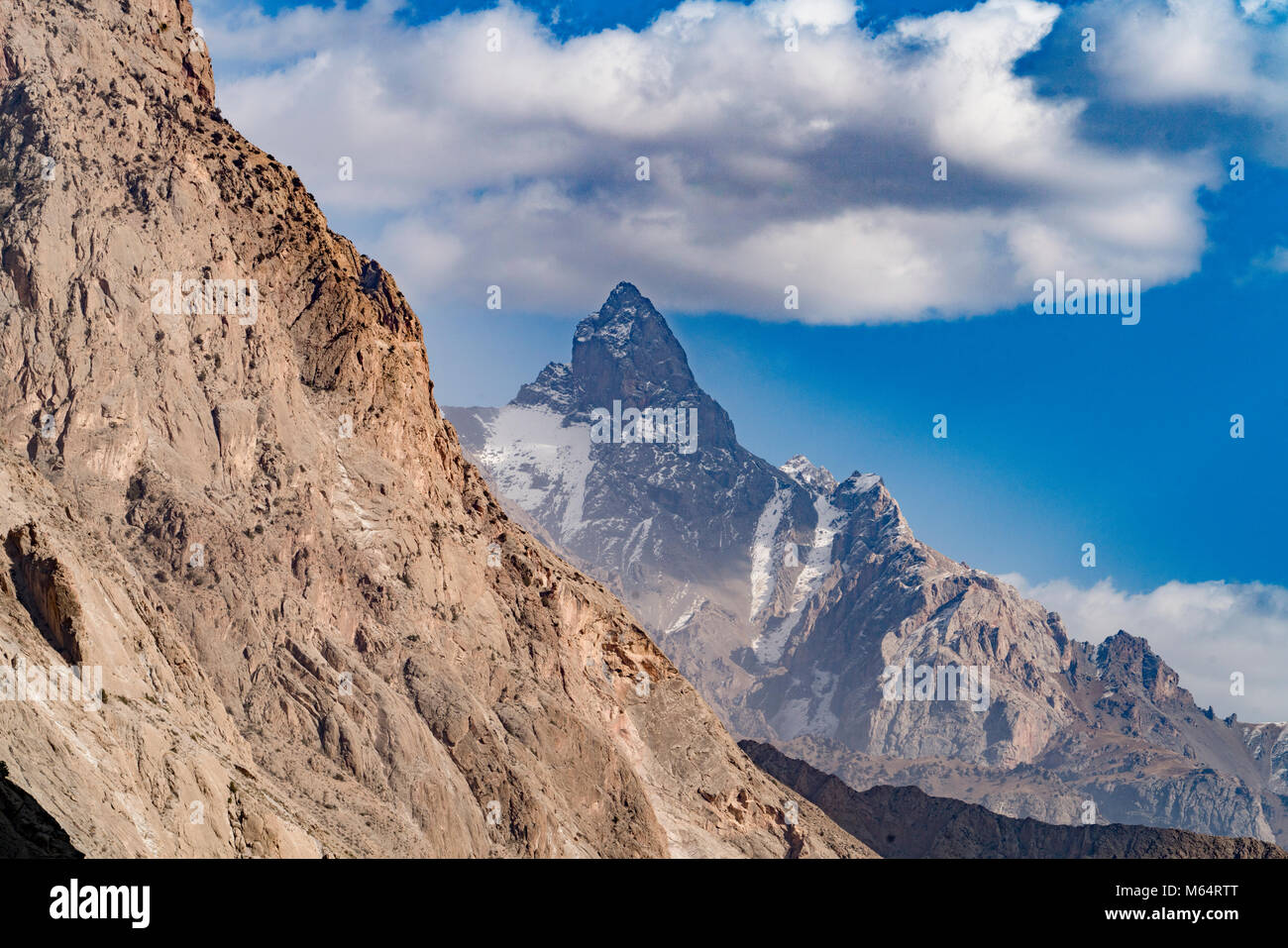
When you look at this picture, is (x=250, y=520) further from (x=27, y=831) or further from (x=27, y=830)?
(x=27, y=831)

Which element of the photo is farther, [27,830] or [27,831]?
[27,830]

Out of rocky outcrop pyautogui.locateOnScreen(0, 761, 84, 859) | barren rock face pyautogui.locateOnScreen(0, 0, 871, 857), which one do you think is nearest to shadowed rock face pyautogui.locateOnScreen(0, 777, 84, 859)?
rocky outcrop pyautogui.locateOnScreen(0, 761, 84, 859)

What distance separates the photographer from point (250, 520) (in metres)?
121

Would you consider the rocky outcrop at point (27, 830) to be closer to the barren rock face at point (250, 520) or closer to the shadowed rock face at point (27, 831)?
the shadowed rock face at point (27, 831)

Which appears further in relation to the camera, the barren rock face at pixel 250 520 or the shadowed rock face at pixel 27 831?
the barren rock face at pixel 250 520

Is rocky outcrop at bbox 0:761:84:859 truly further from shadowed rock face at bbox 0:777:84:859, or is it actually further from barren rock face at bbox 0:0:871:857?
barren rock face at bbox 0:0:871:857

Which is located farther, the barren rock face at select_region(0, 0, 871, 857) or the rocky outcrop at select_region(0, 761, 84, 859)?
the barren rock face at select_region(0, 0, 871, 857)

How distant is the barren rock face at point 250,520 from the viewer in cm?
8988

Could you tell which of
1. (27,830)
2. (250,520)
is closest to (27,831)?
(27,830)

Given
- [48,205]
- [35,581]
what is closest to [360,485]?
[48,205]

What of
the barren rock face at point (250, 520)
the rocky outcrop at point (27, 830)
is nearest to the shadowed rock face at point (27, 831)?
the rocky outcrop at point (27, 830)

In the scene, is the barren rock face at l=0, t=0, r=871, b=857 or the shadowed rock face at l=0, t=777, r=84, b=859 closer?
the shadowed rock face at l=0, t=777, r=84, b=859

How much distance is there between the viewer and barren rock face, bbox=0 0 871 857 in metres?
89.9
